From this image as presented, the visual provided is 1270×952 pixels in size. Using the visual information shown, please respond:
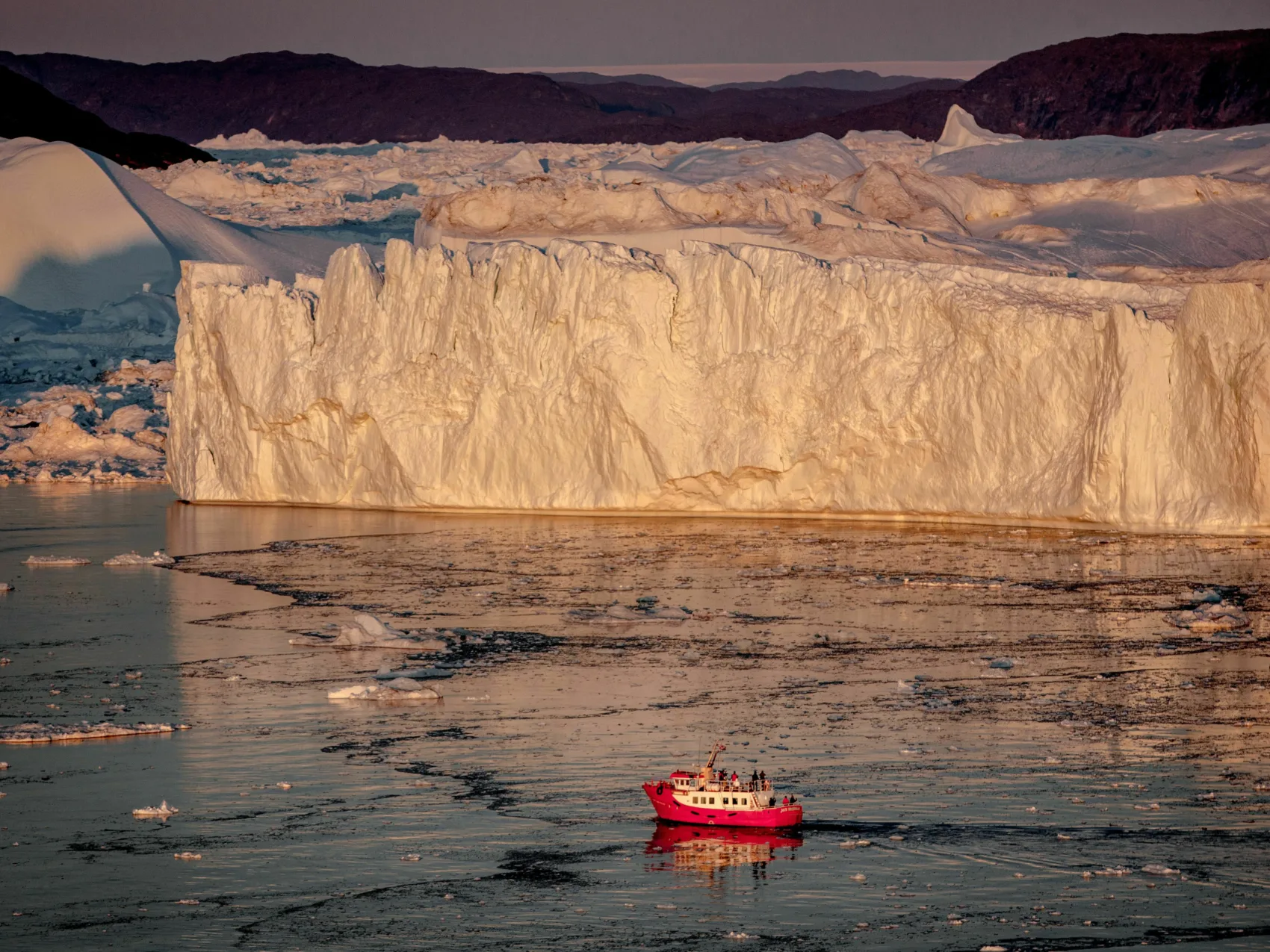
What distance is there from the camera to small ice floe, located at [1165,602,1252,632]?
1496 cm

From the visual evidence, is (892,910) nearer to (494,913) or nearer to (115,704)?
(494,913)

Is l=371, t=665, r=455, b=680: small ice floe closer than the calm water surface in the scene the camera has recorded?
No

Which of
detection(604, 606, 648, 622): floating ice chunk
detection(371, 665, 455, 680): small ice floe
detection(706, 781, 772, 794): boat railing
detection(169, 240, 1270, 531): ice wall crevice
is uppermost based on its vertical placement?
detection(169, 240, 1270, 531): ice wall crevice

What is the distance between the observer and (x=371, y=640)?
1497cm

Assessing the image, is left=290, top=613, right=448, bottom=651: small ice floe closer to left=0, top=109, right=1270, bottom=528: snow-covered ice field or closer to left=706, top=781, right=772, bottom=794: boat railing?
left=706, top=781, right=772, bottom=794: boat railing

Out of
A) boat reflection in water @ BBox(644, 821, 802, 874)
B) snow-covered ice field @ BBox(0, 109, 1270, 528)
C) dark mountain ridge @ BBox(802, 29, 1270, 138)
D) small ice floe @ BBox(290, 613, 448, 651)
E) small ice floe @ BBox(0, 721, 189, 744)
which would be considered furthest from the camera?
dark mountain ridge @ BBox(802, 29, 1270, 138)

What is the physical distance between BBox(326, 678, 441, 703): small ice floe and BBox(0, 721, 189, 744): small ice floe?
1290 millimetres

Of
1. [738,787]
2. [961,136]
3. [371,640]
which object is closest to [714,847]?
[738,787]

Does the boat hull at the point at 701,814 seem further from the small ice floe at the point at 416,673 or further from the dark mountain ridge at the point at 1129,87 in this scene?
the dark mountain ridge at the point at 1129,87

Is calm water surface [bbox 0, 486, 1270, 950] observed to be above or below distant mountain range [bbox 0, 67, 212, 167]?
below

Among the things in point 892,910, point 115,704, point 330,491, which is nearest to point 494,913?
point 892,910

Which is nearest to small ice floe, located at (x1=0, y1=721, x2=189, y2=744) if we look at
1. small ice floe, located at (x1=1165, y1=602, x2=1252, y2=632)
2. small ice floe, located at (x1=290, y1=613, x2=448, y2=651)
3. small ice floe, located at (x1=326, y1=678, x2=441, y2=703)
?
small ice floe, located at (x1=326, y1=678, x2=441, y2=703)

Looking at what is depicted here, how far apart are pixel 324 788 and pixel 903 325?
42.0 ft

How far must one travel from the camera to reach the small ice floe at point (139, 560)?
20.1 m
